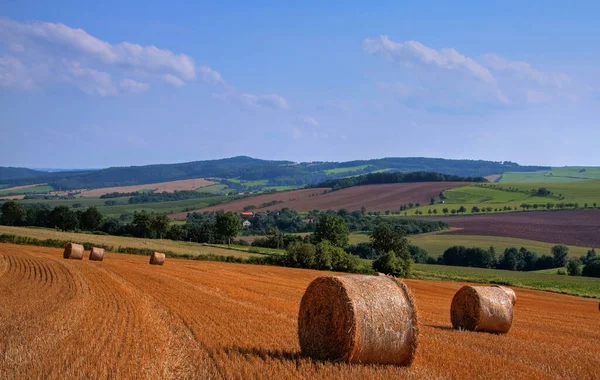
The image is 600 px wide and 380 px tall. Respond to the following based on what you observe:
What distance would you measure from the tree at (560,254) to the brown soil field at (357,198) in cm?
4087

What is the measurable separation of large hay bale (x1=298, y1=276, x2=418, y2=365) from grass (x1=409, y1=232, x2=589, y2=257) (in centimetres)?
5974

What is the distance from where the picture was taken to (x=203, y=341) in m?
11.9

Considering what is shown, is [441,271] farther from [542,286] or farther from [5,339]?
[5,339]

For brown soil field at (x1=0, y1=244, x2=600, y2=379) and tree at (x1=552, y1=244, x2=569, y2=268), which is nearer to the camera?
brown soil field at (x1=0, y1=244, x2=600, y2=379)

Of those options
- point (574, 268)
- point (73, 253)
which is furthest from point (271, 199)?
point (73, 253)

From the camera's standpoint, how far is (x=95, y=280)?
23.6m

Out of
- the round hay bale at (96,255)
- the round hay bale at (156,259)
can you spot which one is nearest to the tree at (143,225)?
the round hay bale at (156,259)

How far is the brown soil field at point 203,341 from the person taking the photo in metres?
9.58

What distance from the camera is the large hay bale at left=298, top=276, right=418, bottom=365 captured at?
1065 cm

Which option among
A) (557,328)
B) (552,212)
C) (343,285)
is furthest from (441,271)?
(343,285)

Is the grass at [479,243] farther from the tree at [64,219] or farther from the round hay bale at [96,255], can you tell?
the round hay bale at [96,255]

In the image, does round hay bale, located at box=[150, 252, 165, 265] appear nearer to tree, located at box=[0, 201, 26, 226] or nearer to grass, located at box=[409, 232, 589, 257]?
grass, located at box=[409, 232, 589, 257]

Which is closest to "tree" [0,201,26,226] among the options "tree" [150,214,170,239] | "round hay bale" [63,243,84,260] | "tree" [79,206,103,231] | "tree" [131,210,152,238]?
"tree" [79,206,103,231]

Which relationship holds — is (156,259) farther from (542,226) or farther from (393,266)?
(542,226)
